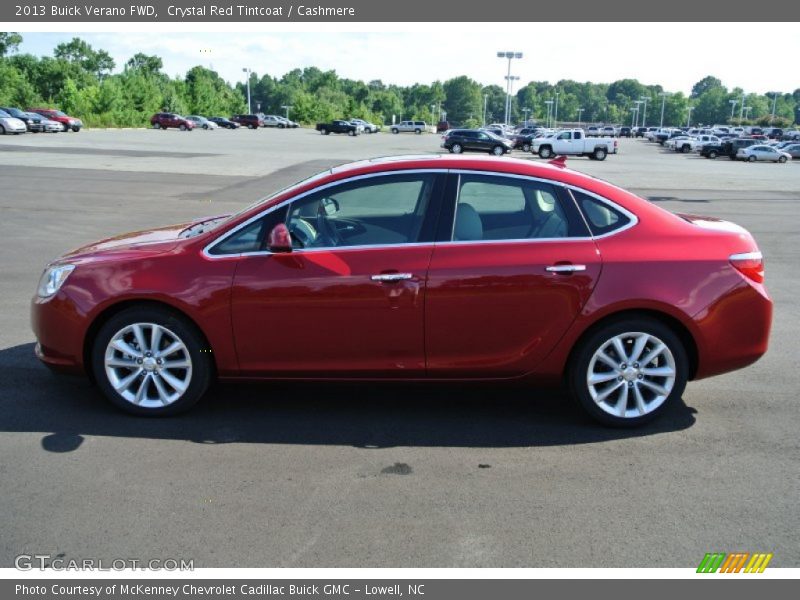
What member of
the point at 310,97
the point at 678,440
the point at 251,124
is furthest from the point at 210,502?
the point at 310,97

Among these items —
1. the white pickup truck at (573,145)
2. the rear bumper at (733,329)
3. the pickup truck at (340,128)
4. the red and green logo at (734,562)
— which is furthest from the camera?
the pickup truck at (340,128)

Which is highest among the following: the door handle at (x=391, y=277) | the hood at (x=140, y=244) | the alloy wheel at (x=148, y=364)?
the hood at (x=140, y=244)

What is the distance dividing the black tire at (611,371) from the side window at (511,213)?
668mm

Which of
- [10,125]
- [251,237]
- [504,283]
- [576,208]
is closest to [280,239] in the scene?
[251,237]

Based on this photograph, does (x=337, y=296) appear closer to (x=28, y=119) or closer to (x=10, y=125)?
(x=10, y=125)

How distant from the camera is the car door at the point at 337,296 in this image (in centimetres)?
477

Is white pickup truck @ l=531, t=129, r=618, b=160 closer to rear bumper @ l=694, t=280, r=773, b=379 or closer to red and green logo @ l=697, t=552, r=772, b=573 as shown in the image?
rear bumper @ l=694, t=280, r=773, b=379

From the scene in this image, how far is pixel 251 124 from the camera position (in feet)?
304

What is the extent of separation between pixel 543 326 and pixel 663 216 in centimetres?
115

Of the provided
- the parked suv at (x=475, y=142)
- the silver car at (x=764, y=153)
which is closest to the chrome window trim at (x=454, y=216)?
the parked suv at (x=475, y=142)

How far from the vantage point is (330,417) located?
16.8ft

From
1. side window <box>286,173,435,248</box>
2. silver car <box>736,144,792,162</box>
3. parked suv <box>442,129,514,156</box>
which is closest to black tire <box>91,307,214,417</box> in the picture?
side window <box>286,173,435,248</box>

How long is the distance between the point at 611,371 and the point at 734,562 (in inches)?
62.5

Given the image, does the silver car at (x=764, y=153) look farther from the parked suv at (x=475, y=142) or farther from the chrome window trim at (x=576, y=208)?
the chrome window trim at (x=576, y=208)
